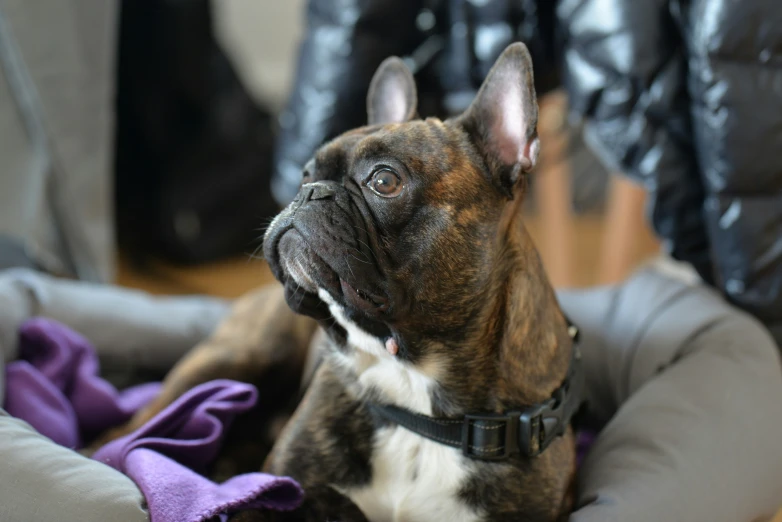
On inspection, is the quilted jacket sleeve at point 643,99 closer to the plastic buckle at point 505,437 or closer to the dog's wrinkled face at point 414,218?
the dog's wrinkled face at point 414,218

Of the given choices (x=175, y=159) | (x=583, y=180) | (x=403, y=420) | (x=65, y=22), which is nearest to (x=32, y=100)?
(x=65, y=22)

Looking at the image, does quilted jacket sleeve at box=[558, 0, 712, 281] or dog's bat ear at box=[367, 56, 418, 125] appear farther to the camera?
quilted jacket sleeve at box=[558, 0, 712, 281]

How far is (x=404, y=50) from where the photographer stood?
185cm

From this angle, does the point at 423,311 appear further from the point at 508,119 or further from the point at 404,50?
the point at 404,50

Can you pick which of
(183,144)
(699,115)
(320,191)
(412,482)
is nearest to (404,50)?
(699,115)

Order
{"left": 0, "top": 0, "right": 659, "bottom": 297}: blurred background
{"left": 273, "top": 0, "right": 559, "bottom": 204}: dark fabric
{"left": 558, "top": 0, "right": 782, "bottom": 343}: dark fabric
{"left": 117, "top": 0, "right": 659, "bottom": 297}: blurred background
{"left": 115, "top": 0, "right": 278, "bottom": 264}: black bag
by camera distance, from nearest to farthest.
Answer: {"left": 558, "top": 0, "right": 782, "bottom": 343}: dark fabric < {"left": 273, "top": 0, "right": 559, "bottom": 204}: dark fabric < {"left": 0, "top": 0, "right": 659, "bottom": 297}: blurred background < {"left": 117, "top": 0, "right": 659, "bottom": 297}: blurred background < {"left": 115, "top": 0, "right": 278, "bottom": 264}: black bag

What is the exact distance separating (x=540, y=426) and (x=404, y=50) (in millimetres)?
1023

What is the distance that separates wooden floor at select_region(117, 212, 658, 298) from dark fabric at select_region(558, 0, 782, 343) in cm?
107

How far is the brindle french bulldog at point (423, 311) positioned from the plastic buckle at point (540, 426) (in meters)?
0.02

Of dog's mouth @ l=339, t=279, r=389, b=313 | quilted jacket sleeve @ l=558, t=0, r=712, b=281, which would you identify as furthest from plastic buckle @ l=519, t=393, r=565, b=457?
quilted jacket sleeve @ l=558, t=0, r=712, b=281

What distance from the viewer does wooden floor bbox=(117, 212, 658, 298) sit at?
2898mm

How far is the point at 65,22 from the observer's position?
2150mm

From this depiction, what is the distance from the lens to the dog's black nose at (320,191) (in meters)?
1.12

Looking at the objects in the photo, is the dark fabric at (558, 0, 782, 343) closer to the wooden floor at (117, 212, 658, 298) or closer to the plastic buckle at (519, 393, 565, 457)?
the plastic buckle at (519, 393, 565, 457)
